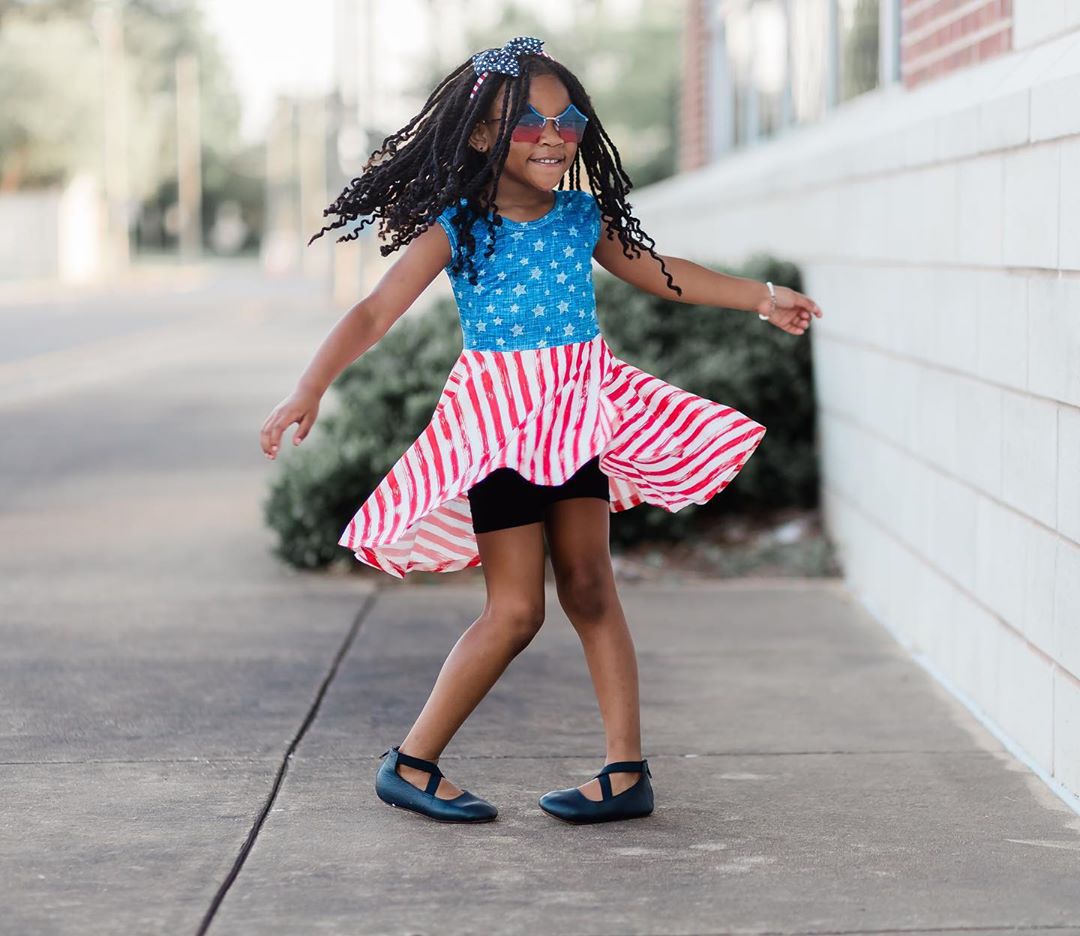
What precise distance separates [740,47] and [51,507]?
662 cm

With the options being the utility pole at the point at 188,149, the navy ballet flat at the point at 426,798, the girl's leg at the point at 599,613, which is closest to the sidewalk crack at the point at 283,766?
the navy ballet flat at the point at 426,798

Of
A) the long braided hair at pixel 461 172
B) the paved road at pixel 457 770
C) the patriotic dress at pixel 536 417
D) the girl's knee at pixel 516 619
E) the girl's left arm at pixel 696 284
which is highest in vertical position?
the long braided hair at pixel 461 172

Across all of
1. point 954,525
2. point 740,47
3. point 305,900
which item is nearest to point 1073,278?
point 954,525

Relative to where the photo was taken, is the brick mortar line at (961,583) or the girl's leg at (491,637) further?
the brick mortar line at (961,583)

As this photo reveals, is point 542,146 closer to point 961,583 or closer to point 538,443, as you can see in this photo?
point 538,443

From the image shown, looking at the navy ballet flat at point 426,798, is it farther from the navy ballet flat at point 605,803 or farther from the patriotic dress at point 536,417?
the patriotic dress at point 536,417

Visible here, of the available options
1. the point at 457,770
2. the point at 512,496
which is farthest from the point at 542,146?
the point at 457,770

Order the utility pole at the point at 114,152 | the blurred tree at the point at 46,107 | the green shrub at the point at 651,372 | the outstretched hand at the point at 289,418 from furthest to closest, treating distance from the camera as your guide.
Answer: the utility pole at the point at 114,152 → the blurred tree at the point at 46,107 → the green shrub at the point at 651,372 → the outstretched hand at the point at 289,418

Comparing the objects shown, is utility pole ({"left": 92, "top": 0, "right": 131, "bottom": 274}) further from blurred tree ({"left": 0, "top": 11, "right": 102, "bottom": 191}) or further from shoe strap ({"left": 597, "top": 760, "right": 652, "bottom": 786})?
shoe strap ({"left": 597, "top": 760, "right": 652, "bottom": 786})

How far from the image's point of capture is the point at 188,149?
3366 inches

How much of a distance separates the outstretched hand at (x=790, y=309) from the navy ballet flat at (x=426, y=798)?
1.36 metres

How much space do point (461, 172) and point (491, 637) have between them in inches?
42.5

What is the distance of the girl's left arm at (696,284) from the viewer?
4.44 meters

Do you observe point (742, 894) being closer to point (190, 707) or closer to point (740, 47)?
point (190, 707)
